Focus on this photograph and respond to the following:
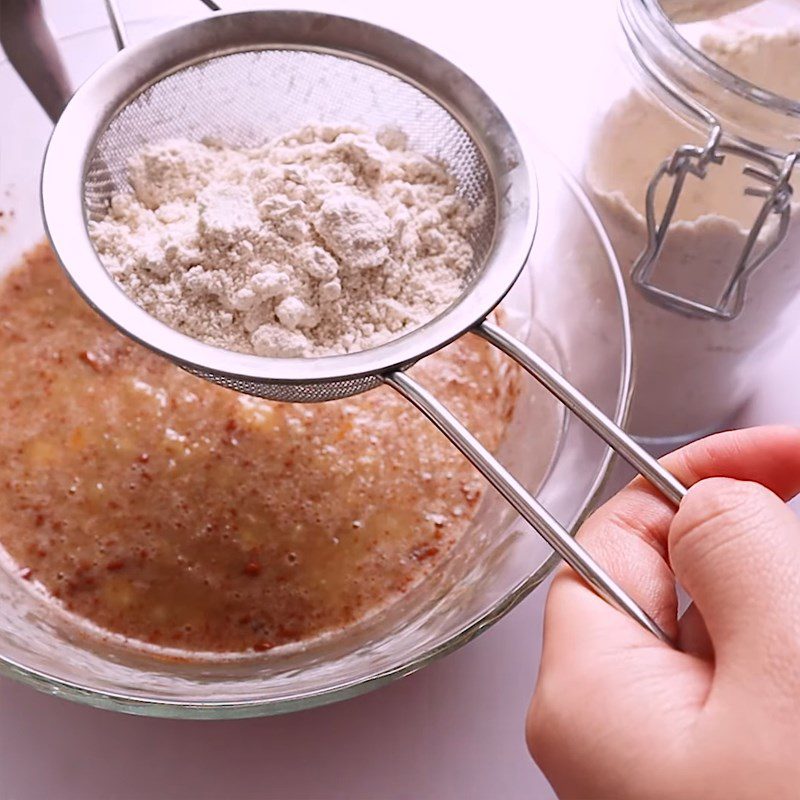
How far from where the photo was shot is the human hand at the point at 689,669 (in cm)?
61

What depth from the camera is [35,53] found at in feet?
4.08

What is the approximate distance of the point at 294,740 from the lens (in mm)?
1058

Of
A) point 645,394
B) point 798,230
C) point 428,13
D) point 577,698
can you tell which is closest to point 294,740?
point 577,698

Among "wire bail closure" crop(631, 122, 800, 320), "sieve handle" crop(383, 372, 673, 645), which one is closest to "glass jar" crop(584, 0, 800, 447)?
"wire bail closure" crop(631, 122, 800, 320)

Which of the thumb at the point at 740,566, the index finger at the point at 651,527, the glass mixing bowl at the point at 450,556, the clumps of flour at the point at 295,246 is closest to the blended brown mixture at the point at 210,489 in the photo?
the glass mixing bowl at the point at 450,556

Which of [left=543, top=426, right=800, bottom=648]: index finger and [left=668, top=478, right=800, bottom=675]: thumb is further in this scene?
[left=543, top=426, right=800, bottom=648]: index finger

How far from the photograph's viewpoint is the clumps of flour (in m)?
0.96

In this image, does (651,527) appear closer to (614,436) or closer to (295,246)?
(614,436)

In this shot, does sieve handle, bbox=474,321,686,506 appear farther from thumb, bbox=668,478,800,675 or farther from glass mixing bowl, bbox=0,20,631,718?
glass mixing bowl, bbox=0,20,631,718

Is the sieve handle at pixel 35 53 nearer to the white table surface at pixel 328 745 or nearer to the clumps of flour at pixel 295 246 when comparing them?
the clumps of flour at pixel 295 246

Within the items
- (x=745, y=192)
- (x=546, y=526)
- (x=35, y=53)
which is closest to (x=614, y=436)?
(x=546, y=526)

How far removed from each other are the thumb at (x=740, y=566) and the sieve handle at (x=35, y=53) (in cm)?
99

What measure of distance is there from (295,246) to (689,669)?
55 centimetres

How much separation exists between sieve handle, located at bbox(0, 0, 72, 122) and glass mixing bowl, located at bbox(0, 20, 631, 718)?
0.08 feet
